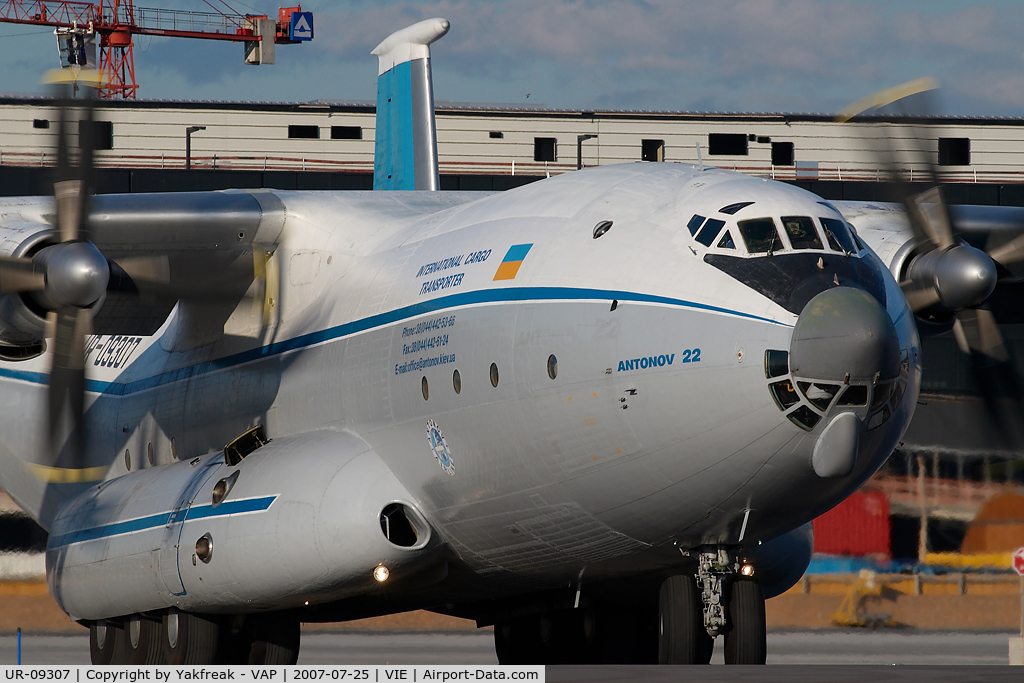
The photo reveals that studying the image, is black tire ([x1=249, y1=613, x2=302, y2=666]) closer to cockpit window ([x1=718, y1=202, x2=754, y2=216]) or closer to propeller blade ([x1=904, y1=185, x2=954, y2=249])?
cockpit window ([x1=718, y1=202, x2=754, y2=216])

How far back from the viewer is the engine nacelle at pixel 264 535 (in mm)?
11336

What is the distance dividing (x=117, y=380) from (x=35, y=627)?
257 inches

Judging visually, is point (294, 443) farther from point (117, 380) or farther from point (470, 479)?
point (117, 380)

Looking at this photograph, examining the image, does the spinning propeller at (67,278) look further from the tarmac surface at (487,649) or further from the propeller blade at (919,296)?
the tarmac surface at (487,649)

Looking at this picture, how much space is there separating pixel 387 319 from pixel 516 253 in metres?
1.62

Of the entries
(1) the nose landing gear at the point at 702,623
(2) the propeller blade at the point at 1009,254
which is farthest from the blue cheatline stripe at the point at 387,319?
(2) the propeller blade at the point at 1009,254

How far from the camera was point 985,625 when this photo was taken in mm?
21672

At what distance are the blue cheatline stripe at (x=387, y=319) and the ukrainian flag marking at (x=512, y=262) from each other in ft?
0.37

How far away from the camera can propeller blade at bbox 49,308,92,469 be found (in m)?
11.6

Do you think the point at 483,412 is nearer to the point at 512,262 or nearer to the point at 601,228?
the point at 512,262

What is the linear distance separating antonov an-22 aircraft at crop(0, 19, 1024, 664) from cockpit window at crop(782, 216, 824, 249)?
0.8 inches

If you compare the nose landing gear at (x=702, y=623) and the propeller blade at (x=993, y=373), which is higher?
the propeller blade at (x=993, y=373)

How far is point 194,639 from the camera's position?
12.7 meters

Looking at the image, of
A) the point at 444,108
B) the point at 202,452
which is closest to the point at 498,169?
the point at 444,108
